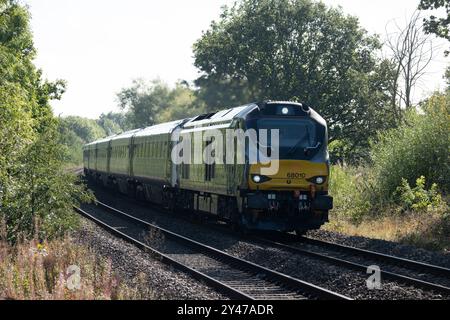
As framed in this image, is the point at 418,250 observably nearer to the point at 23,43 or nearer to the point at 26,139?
the point at 26,139

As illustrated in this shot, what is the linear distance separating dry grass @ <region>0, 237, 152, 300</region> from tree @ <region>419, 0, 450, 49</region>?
1246 centimetres

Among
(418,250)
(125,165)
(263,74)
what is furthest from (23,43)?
(418,250)

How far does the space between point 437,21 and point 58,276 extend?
14712 millimetres

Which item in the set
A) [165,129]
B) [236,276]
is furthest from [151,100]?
[236,276]

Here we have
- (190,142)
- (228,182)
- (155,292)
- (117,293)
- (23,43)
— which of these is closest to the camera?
(117,293)

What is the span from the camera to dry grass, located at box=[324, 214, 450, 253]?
17609 millimetres

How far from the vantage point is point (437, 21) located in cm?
2212

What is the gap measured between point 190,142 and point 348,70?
3055cm

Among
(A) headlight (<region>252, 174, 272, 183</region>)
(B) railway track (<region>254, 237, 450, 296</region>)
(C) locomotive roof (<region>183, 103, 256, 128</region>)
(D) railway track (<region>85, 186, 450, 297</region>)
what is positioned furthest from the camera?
(C) locomotive roof (<region>183, 103, 256, 128</region>)

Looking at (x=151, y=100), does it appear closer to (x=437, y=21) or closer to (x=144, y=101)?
(x=144, y=101)

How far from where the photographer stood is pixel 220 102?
5503cm

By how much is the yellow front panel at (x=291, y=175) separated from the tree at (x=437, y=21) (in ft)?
21.7

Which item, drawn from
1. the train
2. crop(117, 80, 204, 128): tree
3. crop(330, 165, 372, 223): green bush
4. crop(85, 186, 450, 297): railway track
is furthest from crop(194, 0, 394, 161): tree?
crop(117, 80, 204, 128): tree

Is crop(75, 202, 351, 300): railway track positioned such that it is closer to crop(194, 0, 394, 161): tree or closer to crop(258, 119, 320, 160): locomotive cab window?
crop(258, 119, 320, 160): locomotive cab window
